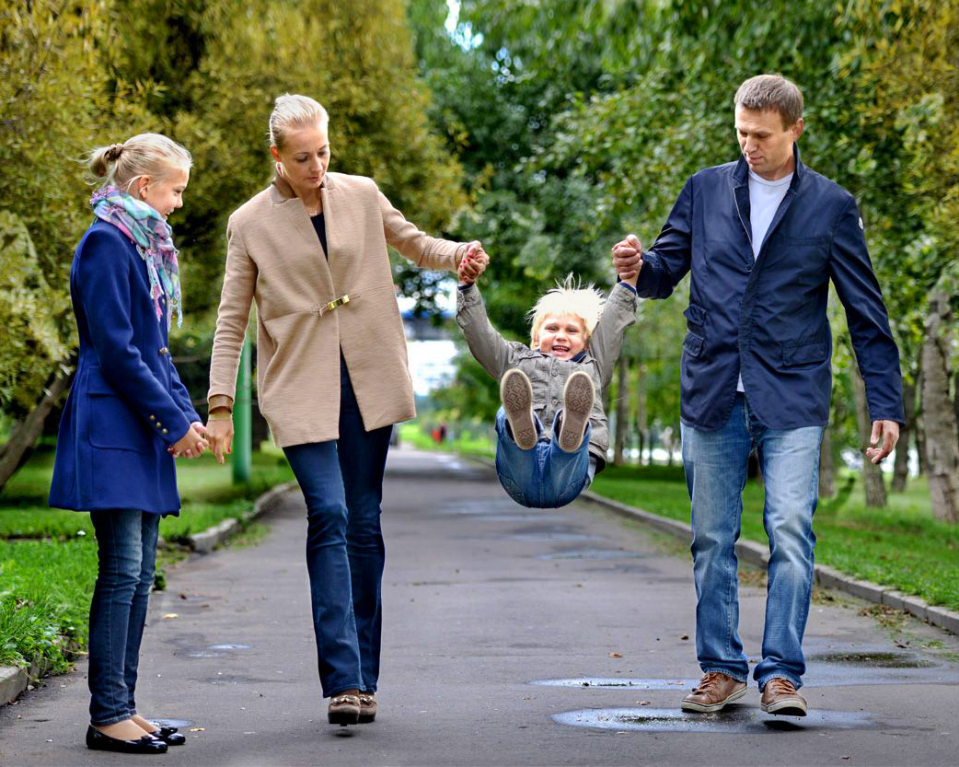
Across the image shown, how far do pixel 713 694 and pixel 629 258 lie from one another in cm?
160

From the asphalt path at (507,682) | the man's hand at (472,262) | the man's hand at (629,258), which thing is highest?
the man's hand at (629,258)

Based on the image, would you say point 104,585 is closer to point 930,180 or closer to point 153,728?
point 153,728

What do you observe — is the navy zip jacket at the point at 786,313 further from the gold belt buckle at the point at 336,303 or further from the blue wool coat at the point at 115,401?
the blue wool coat at the point at 115,401

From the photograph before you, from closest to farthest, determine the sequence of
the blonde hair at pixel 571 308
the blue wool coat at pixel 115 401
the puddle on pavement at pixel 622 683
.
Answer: the blue wool coat at pixel 115 401, the blonde hair at pixel 571 308, the puddle on pavement at pixel 622 683

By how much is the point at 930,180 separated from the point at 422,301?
2060 cm

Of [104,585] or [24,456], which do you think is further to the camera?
[24,456]

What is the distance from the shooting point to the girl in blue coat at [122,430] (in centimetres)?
473

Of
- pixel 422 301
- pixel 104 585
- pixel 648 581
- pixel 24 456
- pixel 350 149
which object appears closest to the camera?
pixel 104 585

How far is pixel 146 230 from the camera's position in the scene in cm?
490

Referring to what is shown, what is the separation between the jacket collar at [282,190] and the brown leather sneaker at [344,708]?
1711mm

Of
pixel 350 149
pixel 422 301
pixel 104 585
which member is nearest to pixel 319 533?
pixel 104 585

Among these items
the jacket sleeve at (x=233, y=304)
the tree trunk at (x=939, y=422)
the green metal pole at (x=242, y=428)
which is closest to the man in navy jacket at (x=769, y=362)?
the jacket sleeve at (x=233, y=304)

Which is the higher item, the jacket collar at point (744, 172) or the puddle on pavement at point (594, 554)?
the jacket collar at point (744, 172)

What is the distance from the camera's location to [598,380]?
5703mm
